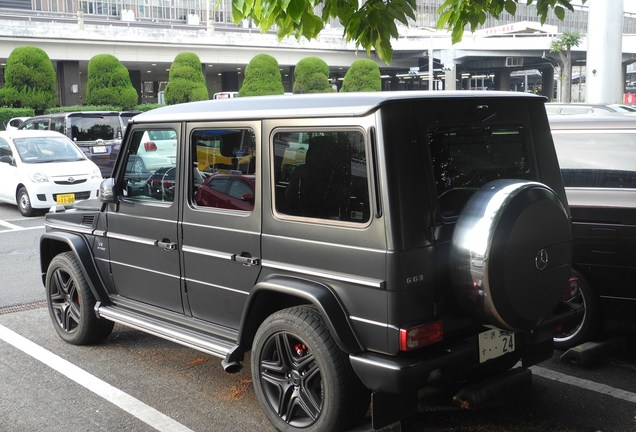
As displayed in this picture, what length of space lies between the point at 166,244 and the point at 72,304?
1508mm

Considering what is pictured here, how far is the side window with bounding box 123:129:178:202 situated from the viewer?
16.1ft

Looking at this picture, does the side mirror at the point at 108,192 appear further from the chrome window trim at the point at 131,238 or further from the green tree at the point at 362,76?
the green tree at the point at 362,76

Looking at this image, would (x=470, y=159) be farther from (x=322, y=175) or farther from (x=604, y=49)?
(x=604, y=49)

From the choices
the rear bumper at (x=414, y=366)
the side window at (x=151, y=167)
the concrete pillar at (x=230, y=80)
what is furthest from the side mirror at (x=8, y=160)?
the concrete pillar at (x=230, y=80)

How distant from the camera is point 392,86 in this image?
83.8 meters

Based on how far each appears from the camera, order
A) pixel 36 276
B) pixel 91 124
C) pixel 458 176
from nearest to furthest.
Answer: pixel 458 176 → pixel 36 276 → pixel 91 124

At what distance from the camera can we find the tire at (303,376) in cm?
376

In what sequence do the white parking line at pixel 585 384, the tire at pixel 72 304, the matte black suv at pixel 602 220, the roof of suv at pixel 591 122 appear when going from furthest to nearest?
the tire at pixel 72 304 → the roof of suv at pixel 591 122 → the matte black suv at pixel 602 220 → the white parking line at pixel 585 384

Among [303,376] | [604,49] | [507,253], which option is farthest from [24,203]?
[507,253]

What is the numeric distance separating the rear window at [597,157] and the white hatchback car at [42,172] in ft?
30.8

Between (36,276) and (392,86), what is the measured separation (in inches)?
3063

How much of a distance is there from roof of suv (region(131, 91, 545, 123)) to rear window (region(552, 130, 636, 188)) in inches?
56.3

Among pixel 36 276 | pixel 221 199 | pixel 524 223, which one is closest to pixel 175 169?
pixel 221 199

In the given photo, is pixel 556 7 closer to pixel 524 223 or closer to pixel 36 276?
pixel 524 223
